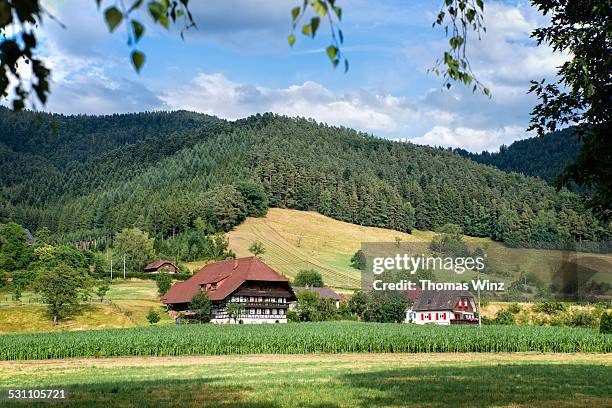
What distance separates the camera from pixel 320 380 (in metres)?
21.0

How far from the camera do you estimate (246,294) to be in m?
89.4

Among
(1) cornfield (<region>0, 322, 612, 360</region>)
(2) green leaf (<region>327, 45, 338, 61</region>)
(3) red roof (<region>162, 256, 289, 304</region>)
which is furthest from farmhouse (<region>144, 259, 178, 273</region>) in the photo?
(2) green leaf (<region>327, 45, 338, 61</region>)

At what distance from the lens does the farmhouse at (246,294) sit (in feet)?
290

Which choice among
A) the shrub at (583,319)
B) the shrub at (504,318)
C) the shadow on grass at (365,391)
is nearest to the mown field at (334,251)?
the shrub at (504,318)

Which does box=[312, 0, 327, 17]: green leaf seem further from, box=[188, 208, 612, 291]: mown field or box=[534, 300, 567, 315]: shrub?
box=[188, 208, 612, 291]: mown field

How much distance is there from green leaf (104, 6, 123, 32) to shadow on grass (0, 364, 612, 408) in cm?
1193

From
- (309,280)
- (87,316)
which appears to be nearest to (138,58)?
(87,316)

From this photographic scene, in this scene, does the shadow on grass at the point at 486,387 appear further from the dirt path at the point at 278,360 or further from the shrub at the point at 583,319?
the shrub at the point at 583,319

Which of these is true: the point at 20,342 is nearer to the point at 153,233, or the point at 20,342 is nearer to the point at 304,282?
the point at 304,282

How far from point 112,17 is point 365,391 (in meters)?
15.1

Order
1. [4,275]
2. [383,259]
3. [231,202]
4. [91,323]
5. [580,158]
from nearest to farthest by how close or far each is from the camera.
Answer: [580,158]
[91,323]
[383,259]
[4,275]
[231,202]

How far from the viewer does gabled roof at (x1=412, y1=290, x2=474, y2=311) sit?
97875 mm

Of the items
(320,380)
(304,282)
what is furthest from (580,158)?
(304,282)

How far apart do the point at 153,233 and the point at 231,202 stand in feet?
66.5
